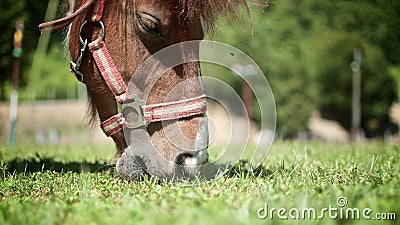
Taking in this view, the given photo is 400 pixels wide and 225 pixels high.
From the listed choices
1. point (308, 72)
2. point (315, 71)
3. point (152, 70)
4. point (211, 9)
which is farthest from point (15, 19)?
point (315, 71)

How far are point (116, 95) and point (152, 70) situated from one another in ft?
1.06

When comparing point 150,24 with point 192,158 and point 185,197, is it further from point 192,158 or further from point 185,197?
point 185,197

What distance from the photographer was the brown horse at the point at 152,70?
3.47 meters

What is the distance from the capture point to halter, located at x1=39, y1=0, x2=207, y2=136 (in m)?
3.52

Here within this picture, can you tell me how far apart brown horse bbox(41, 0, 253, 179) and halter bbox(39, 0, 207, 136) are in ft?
0.05

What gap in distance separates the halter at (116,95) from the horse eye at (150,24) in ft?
1.08

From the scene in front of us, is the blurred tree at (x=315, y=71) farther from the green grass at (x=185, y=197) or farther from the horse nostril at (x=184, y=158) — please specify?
the horse nostril at (x=184, y=158)

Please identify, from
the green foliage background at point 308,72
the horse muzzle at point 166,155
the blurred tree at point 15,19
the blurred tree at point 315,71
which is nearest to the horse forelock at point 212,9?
the horse muzzle at point 166,155

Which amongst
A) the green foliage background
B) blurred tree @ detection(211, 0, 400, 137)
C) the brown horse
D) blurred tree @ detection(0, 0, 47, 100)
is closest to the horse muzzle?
the brown horse

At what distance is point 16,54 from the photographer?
22.9 feet

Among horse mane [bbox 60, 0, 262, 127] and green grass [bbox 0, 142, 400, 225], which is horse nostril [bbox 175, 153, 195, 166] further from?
horse mane [bbox 60, 0, 262, 127]

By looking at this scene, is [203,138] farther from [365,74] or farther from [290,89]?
[365,74]

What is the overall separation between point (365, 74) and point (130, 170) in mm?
36711

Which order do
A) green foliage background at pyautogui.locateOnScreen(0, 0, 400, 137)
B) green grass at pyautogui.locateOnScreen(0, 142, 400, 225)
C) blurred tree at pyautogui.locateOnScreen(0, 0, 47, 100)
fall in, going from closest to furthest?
green grass at pyautogui.locateOnScreen(0, 142, 400, 225) < blurred tree at pyautogui.locateOnScreen(0, 0, 47, 100) < green foliage background at pyautogui.locateOnScreen(0, 0, 400, 137)
